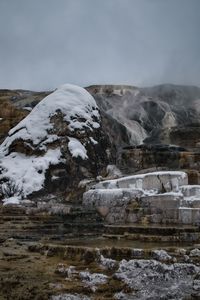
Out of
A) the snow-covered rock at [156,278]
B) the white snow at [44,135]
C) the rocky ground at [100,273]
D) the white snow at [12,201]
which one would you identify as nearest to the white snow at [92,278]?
the rocky ground at [100,273]

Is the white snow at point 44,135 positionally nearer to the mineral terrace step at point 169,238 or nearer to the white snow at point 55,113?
the white snow at point 55,113

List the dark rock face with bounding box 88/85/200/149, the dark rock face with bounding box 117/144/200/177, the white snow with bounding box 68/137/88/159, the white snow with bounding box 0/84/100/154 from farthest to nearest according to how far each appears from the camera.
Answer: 1. the dark rock face with bounding box 88/85/200/149
2. the white snow with bounding box 0/84/100/154
3. the white snow with bounding box 68/137/88/159
4. the dark rock face with bounding box 117/144/200/177

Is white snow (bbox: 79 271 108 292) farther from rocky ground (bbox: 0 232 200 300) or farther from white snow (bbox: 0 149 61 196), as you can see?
white snow (bbox: 0 149 61 196)

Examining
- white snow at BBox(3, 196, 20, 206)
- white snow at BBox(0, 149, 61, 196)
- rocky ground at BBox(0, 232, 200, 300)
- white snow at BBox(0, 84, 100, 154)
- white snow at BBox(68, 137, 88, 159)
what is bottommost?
white snow at BBox(3, 196, 20, 206)

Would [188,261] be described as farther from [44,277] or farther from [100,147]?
[100,147]

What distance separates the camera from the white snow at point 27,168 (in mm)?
26000

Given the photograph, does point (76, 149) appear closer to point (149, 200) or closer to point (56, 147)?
point (56, 147)

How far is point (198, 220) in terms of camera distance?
16.7 metres

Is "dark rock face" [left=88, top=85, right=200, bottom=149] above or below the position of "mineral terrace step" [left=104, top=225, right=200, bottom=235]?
above

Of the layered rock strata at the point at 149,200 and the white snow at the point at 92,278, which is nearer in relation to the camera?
the white snow at the point at 92,278

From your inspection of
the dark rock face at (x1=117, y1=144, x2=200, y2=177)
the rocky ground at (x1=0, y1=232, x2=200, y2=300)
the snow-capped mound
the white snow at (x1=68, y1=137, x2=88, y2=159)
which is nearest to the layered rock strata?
the rocky ground at (x1=0, y1=232, x2=200, y2=300)

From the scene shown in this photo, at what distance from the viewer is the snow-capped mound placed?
26734mm

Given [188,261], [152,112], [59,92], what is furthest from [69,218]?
[152,112]

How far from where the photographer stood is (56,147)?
2830cm
